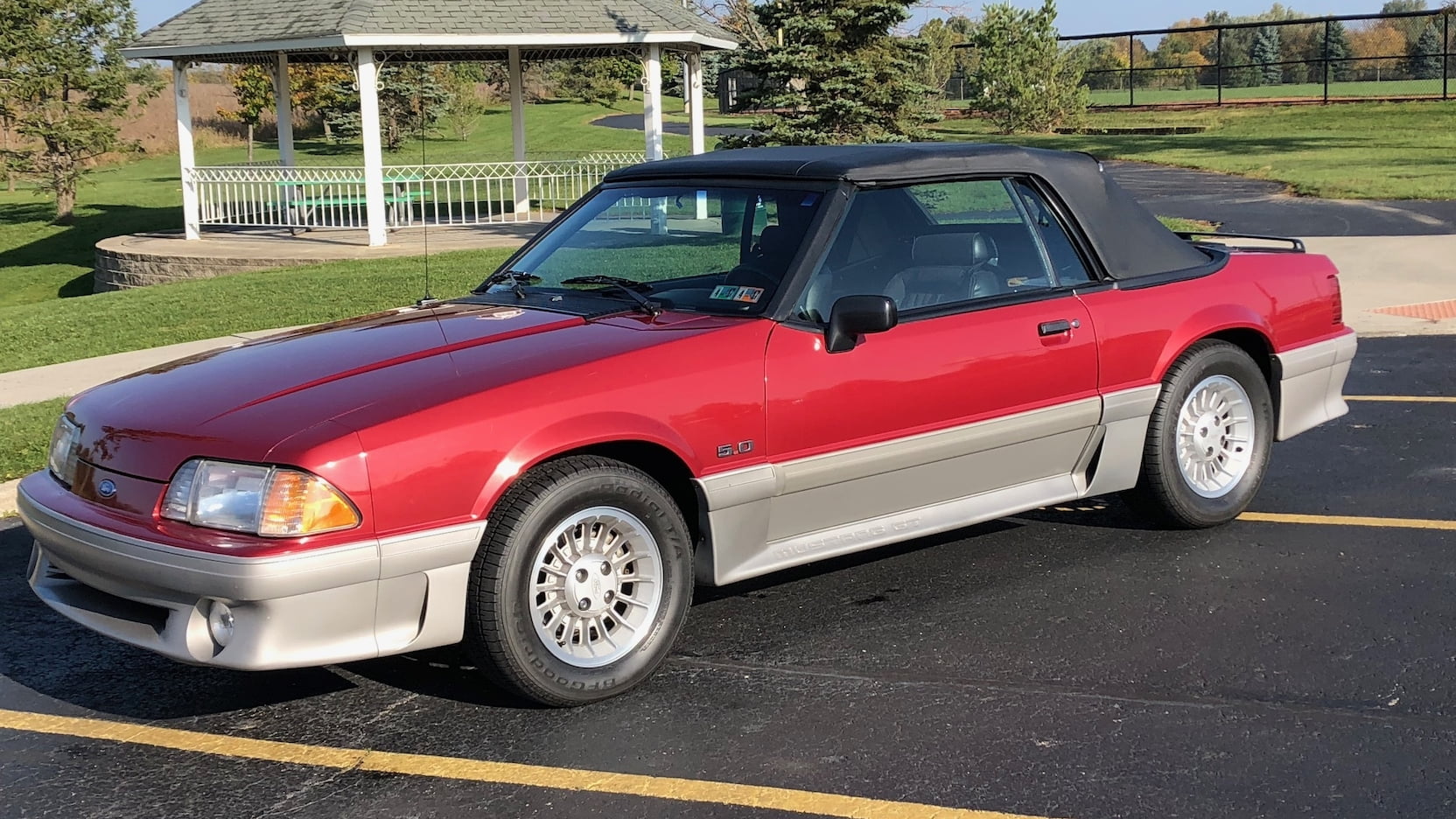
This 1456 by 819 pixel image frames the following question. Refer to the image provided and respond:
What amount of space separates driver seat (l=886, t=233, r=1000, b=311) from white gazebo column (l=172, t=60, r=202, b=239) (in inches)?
703

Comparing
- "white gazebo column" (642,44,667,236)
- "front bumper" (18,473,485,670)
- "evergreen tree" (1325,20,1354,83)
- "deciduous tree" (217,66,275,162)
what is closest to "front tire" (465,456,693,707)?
"front bumper" (18,473,485,670)

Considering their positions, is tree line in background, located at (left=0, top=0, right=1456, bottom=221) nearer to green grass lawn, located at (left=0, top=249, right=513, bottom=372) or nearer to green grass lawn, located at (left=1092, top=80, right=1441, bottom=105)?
green grass lawn, located at (left=1092, top=80, right=1441, bottom=105)

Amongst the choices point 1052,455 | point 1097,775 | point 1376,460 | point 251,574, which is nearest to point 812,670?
point 1097,775

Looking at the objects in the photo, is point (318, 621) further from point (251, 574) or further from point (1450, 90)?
point (1450, 90)

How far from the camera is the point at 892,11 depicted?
19203mm

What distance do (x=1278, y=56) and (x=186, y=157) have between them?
168 feet

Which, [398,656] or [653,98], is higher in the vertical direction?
[653,98]

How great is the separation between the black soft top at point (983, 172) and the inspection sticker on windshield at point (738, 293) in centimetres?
50

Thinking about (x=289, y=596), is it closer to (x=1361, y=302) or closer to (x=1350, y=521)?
(x=1350, y=521)

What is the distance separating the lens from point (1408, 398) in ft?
28.4

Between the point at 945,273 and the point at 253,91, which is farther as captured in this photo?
the point at 253,91

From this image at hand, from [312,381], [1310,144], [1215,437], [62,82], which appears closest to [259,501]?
[312,381]

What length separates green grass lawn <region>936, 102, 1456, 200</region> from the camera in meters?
23.2

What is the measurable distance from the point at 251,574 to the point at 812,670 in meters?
1.80
